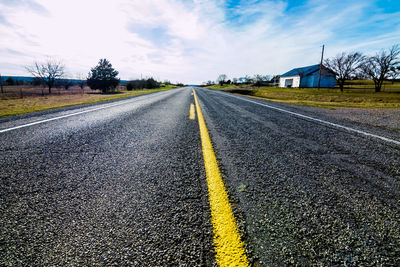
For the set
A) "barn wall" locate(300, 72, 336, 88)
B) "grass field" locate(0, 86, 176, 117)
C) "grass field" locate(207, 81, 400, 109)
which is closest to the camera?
"grass field" locate(0, 86, 176, 117)

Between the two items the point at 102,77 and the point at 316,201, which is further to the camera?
the point at 102,77

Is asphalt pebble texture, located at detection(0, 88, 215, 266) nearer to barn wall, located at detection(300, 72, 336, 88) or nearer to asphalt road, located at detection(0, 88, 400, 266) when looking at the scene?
asphalt road, located at detection(0, 88, 400, 266)

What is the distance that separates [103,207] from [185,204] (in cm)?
57

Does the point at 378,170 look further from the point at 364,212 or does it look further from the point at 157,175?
the point at 157,175

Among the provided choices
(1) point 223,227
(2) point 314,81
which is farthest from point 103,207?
(2) point 314,81

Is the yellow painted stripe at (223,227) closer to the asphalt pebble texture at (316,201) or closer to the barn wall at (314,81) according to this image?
the asphalt pebble texture at (316,201)

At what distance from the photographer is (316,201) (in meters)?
1.27

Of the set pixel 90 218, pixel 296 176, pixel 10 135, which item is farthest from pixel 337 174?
pixel 10 135

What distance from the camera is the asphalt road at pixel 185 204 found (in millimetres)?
858

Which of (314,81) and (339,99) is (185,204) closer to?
(339,99)

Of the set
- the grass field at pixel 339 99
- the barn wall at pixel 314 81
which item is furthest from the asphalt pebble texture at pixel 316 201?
the barn wall at pixel 314 81

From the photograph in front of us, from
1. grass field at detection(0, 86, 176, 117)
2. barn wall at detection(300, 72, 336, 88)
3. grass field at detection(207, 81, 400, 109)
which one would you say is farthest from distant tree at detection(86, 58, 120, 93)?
barn wall at detection(300, 72, 336, 88)

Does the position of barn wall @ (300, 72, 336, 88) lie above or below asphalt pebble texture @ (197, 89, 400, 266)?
above

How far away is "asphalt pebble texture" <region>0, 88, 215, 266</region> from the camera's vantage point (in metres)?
0.85
